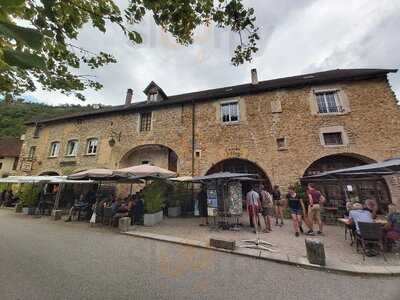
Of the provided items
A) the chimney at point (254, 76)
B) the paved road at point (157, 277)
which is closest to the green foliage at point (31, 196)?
the paved road at point (157, 277)

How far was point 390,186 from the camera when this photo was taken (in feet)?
29.9

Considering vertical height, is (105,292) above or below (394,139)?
below

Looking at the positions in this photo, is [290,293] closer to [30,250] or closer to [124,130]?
[30,250]

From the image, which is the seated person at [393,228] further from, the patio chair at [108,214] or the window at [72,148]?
the window at [72,148]

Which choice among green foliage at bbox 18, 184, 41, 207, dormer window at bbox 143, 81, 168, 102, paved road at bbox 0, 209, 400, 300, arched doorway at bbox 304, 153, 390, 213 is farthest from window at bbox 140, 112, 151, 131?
arched doorway at bbox 304, 153, 390, 213

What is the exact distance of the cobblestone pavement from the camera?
447cm

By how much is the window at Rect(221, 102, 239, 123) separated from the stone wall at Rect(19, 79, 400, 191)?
13.8 inches

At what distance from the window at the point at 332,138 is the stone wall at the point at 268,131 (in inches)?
13.6

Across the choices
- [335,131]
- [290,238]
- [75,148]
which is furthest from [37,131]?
[335,131]

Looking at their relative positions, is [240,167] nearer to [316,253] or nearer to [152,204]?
[152,204]

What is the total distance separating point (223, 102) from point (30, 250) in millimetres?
11282

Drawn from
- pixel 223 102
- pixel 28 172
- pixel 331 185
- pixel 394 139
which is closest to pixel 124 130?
pixel 223 102

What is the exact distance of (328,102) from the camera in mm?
10875

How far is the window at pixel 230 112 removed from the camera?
1238 cm
